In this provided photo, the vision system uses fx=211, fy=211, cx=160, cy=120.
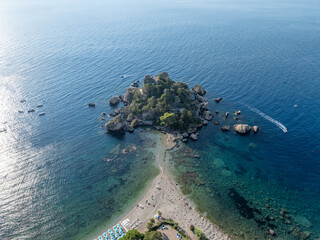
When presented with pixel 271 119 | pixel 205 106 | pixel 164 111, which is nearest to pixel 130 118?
pixel 164 111

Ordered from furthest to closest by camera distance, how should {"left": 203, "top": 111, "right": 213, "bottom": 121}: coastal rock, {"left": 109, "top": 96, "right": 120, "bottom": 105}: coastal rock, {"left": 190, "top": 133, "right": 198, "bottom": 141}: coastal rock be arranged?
1. {"left": 109, "top": 96, "right": 120, "bottom": 105}: coastal rock
2. {"left": 203, "top": 111, "right": 213, "bottom": 121}: coastal rock
3. {"left": 190, "top": 133, "right": 198, "bottom": 141}: coastal rock

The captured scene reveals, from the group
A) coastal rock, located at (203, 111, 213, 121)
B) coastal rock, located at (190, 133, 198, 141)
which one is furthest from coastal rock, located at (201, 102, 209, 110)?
coastal rock, located at (190, 133, 198, 141)

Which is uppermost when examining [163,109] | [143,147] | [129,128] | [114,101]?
[163,109]

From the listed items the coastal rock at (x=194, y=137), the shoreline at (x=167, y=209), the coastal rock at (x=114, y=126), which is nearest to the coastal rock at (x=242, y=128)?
the coastal rock at (x=194, y=137)

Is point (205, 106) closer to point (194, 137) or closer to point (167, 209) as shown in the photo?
point (194, 137)

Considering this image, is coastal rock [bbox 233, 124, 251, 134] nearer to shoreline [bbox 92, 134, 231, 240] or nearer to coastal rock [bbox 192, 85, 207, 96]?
coastal rock [bbox 192, 85, 207, 96]

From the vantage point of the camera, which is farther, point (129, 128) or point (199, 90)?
point (199, 90)
